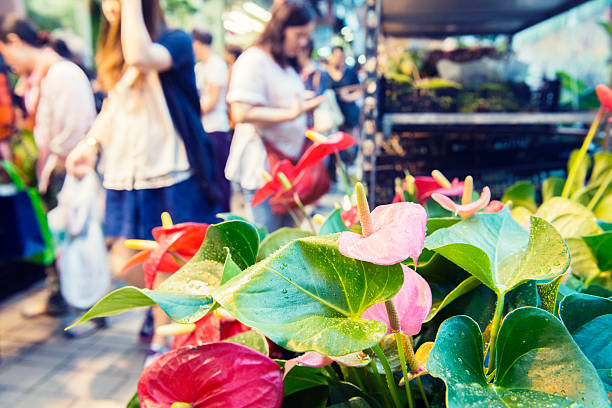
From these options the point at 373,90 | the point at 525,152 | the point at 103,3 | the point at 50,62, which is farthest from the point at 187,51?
the point at 525,152

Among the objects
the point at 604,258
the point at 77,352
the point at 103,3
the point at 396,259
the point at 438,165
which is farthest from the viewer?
the point at 77,352

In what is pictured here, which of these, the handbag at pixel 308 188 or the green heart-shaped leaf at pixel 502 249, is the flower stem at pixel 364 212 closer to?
the green heart-shaped leaf at pixel 502 249

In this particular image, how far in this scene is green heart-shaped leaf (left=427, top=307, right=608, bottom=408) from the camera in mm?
189

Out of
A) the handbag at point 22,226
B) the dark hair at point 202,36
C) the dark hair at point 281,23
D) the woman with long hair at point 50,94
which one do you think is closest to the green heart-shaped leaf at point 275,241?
the dark hair at point 281,23

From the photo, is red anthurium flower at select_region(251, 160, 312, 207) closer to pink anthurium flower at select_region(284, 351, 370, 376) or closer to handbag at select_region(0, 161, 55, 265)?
pink anthurium flower at select_region(284, 351, 370, 376)

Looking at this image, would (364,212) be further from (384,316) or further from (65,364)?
(65,364)

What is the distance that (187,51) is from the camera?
1.10 metres

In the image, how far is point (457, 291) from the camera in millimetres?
251

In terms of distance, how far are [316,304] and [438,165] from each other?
118 centimetres

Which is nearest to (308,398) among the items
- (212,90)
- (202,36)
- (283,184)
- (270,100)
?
(283,184)

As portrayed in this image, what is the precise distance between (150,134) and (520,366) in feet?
3.51

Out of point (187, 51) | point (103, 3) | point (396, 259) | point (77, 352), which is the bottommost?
point (77, 352)

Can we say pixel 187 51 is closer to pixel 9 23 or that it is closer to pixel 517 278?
pixel 9 23

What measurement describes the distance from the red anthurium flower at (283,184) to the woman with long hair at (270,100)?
794 mm
